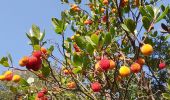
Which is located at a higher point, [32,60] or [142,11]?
[142,11]

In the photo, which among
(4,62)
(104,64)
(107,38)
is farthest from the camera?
(4,62)

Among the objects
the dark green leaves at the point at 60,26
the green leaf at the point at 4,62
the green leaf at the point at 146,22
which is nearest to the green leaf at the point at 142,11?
the green leaf at the point at 146,22

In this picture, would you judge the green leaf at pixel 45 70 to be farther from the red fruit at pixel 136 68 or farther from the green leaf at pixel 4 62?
the red fruit at pixel 136 68

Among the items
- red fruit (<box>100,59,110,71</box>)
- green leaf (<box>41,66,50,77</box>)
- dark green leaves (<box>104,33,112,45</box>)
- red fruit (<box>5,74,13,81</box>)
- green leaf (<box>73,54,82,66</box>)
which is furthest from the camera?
red fruit (<box>5,74,13,81</box>)

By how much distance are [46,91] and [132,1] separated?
2.54 metres

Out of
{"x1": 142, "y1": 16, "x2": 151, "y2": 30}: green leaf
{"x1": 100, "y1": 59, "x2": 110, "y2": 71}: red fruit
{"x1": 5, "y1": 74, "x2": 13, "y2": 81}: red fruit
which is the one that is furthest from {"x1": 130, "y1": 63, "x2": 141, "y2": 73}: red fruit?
{"x1": 5, "y1": 74, "x2": 13, "y2": 81}: red fruit

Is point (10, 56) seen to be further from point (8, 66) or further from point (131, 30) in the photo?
point (131, 30)

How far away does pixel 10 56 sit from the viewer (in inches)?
128

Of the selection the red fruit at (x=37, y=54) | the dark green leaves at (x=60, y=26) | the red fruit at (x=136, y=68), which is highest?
the dark green leaves at (x=60, y=26)

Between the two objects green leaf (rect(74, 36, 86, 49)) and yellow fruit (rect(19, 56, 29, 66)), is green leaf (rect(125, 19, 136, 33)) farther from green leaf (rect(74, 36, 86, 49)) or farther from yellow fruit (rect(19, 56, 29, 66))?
yellow fruit (rect(19, 56, 29, 66))

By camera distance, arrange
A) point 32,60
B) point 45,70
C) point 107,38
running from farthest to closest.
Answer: point 45,70, point 32,60, point 107,38

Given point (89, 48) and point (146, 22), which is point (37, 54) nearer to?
point (89, 48)

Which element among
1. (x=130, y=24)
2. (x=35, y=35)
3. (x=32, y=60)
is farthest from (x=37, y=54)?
(x=130, y=24)

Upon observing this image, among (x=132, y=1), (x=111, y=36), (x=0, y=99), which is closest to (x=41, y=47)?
(x=111, y=36)
